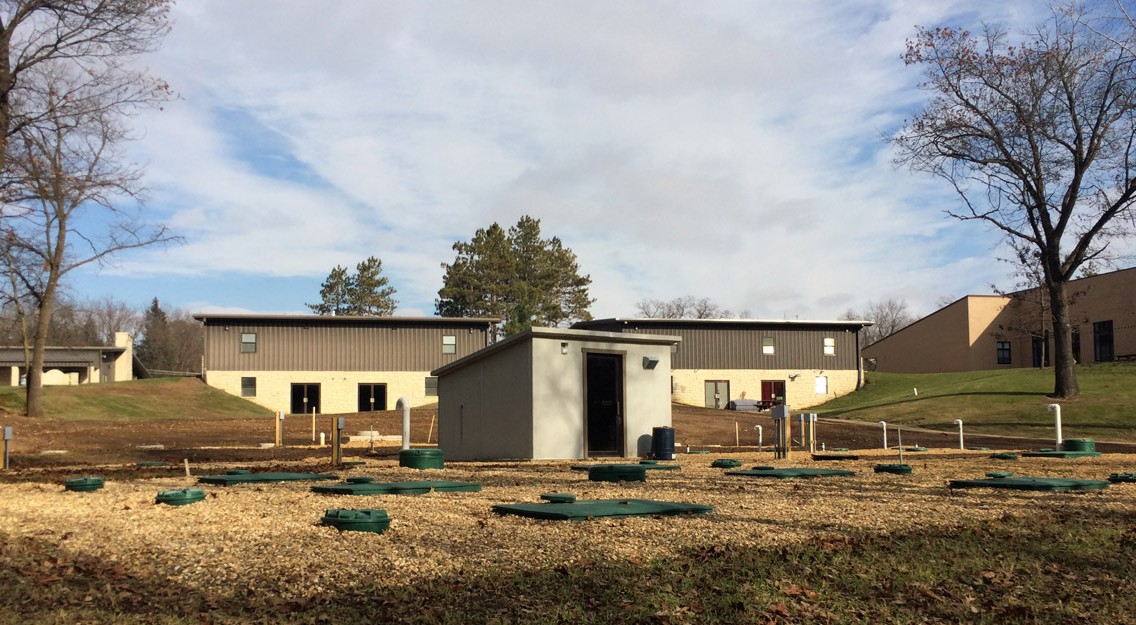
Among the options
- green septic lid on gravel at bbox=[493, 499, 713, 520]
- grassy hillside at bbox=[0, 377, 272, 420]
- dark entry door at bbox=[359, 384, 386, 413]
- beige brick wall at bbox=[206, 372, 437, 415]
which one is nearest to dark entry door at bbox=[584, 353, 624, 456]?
green septic lid on gravel at bbox=[493, 499, 713, 520]

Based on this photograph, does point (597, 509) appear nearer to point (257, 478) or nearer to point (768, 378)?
point (257, 478)

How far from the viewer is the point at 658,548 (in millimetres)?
6902

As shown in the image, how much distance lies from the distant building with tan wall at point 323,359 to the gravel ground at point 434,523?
3531 cm

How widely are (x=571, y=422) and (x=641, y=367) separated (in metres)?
2.18

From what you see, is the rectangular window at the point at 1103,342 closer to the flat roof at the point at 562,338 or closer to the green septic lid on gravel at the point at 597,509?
the flat roof at the point at 562,338

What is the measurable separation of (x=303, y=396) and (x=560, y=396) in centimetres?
3155

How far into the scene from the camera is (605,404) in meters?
21.0

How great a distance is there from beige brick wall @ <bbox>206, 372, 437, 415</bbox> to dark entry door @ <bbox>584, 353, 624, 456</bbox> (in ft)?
88.3

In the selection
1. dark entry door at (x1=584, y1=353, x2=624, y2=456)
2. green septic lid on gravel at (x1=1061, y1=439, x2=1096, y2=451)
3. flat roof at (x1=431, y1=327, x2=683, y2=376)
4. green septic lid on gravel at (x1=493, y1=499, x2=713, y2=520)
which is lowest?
green septic lid on gravel at (x1=1061, y1=439, x2=1096, y2=451)

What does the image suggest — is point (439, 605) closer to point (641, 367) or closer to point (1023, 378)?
point (641, 367)

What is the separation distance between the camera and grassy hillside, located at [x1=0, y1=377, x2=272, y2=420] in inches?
1483

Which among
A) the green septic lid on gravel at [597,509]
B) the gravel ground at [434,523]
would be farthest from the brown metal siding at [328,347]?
the green septic lid on gravel at [597,509]

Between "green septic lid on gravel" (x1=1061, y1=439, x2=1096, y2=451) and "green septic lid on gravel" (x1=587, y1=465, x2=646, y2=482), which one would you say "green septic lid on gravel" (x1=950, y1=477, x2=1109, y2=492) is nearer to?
"green septic lid on gravel" (x1=587, y1=465, x2=646, y2=482)

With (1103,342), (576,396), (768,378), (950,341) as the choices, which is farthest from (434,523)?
(950,341)
